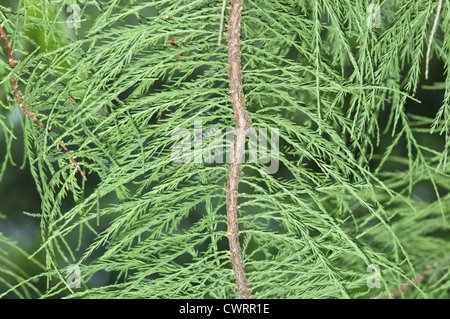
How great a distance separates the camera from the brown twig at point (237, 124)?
1.33 feet

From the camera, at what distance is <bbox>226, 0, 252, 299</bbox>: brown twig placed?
1.33 ft

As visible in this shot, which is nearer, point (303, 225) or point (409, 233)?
point (303, 225)

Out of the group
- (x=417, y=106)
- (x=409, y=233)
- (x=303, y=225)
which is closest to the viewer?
(x=303, y=225)

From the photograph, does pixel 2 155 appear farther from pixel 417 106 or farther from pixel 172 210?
pixel 417 106

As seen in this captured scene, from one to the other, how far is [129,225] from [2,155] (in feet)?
3.76

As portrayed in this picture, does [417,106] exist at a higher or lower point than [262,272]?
higher

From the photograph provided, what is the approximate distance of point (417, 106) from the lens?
1.44 m

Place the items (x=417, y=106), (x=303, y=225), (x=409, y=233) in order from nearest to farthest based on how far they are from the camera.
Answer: (x=303, y=225) < (x=409, y=233) < (x=417, y=106)

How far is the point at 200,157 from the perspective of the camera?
18.1 inches

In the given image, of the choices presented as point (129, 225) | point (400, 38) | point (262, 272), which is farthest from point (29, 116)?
point (400, 38)

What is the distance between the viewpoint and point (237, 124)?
0.43 m

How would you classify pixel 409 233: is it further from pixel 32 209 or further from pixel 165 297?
pixel 32 209

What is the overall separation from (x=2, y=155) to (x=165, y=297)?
47.0 inches
